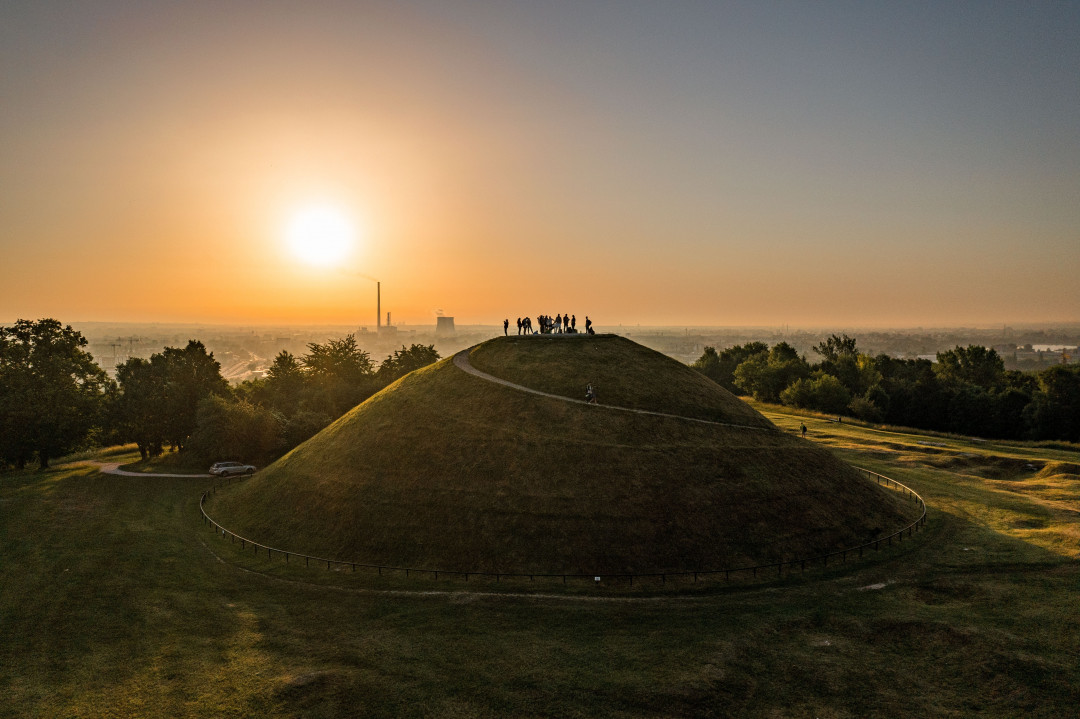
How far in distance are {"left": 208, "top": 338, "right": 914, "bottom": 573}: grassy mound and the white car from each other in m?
13.4

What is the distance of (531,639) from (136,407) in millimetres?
71094

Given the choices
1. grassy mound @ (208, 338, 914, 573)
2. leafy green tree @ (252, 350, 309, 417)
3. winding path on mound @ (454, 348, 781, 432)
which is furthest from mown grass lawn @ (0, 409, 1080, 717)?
leafy green tree @ (252, 350, 309, 417)

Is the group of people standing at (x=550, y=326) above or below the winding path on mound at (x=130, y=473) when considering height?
above

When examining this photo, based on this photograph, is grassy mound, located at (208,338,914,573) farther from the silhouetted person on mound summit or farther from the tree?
the tree

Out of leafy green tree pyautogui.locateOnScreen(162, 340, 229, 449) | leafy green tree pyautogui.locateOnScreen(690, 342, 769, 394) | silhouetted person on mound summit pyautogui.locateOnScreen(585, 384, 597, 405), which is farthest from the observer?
leafy green tree pyautogui.locateOnScreen(690, 342, 769, 394)

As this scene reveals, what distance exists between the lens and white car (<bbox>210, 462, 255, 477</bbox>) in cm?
6438

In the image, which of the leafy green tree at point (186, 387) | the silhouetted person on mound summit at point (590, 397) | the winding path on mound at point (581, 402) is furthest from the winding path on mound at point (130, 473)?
the silhouetted person on mound summit at point (590, 397)

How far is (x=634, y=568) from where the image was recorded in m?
33.2

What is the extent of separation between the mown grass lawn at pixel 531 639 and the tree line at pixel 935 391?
7143 centimetres

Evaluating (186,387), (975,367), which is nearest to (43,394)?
(186,387)

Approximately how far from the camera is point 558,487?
38.1 metres

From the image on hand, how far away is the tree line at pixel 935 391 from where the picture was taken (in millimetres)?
93188

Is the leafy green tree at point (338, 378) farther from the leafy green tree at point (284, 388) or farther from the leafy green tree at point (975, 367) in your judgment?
the leafy green tree at point (975, 367)

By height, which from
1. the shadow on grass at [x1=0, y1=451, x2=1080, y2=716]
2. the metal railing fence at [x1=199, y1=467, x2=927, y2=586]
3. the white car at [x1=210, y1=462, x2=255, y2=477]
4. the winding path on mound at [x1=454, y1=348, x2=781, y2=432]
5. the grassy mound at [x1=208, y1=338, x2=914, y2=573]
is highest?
the winding path on mound at [x1=454, y1=348, x2=781, y2=432]
